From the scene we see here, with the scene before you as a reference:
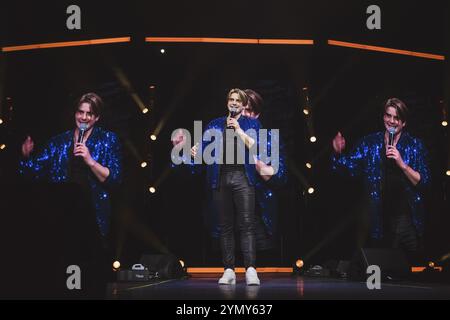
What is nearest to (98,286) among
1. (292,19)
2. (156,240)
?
(156,240)

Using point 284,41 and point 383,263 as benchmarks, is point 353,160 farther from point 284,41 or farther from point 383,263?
point 383,263

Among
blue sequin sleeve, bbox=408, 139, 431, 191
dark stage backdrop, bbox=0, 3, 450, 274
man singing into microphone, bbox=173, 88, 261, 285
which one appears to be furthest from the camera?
blue sequin sleeve, bbox=408, 139, 431, 191

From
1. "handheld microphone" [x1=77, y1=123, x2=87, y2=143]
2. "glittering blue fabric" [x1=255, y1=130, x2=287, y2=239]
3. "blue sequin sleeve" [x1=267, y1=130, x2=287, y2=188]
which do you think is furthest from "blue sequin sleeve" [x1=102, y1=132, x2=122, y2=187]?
"blue sequin sleeve" [x1=267, y1=130, x2=287, y2=188]

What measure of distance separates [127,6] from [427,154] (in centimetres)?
368

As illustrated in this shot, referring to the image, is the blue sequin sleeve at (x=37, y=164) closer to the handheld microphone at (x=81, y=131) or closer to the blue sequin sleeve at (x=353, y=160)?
the handheld microphone at (x=81, y=131)

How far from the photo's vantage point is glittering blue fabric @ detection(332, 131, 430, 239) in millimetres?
6871

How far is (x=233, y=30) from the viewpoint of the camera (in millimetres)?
6641

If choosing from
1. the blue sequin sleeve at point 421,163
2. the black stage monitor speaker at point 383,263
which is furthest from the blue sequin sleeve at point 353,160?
the black stage monitor speaker at point 383,263

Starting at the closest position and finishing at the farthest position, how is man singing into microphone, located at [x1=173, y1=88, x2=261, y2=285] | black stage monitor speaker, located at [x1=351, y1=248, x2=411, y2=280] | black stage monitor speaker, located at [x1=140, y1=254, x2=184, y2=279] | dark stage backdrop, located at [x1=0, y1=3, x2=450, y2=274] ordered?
1. man singing into microphone, located at [x1=173, y1=88, x2=261, y2=285]
2. black stage monitor speaker, located at [x1=351, y1=248, x2=411, y2=280]
3. black stage monitor speaker, located at [x1=140, y1=254, x2=184, y2=279]
4. dark stage backdrop, located at [x1=0, y1=3, x2=450, y2=274]

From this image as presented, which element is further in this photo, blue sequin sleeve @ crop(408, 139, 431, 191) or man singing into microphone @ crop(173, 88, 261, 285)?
blue sequin sleeve @ crop(408, 139, 431, 191)

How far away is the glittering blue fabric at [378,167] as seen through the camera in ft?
22.5

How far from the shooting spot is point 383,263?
4.93 metres

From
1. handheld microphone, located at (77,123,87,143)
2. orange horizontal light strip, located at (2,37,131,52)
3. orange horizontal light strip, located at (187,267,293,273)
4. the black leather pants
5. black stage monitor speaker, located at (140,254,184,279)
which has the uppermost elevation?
orange horizontal light strip, located at (2,37,131,52)

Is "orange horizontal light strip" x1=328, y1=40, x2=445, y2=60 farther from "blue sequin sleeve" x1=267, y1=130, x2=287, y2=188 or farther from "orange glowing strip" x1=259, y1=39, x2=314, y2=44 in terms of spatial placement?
"blue sequin sleeve" x1=267, y1=130, x2=287, y2=188
